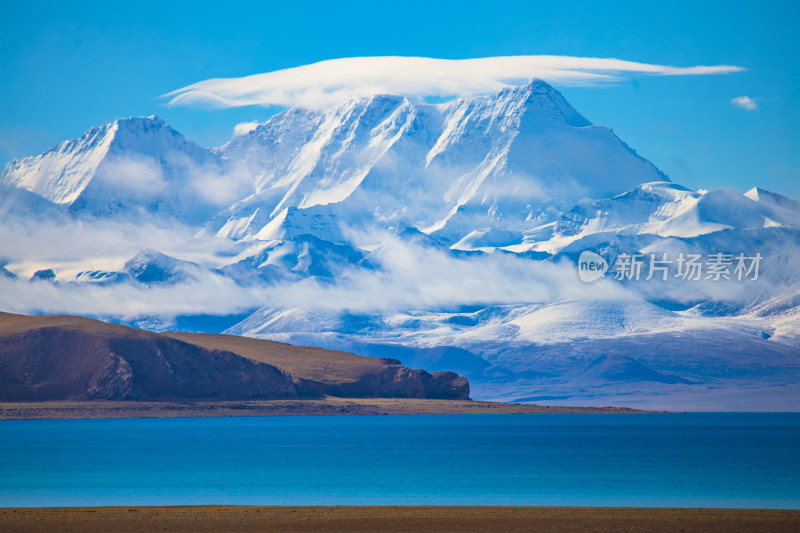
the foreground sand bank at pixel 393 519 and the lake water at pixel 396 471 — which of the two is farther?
the lake water at pixel 396 471

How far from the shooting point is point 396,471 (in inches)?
4156

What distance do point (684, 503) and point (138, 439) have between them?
10772 cm

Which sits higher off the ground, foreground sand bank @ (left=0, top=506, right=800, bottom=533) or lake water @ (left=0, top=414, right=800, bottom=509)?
lake water @ (left=0, top=414, right=800, bottom=509)

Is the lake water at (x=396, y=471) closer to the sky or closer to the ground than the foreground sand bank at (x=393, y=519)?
closer to the sky

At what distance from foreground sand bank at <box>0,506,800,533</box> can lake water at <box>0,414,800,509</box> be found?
316 inches

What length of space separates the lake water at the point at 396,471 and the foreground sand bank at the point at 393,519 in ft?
26.3

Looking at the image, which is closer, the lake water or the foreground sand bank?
the foreground sand bank

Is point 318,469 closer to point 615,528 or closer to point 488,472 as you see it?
point 488,472

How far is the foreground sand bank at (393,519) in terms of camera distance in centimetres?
6184

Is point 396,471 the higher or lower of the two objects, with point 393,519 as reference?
higher

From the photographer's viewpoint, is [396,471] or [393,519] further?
[396,471]

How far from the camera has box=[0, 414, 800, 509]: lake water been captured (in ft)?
268

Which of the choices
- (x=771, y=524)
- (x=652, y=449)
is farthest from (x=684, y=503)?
(x=652, y=449)

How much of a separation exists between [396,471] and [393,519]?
4035cm
